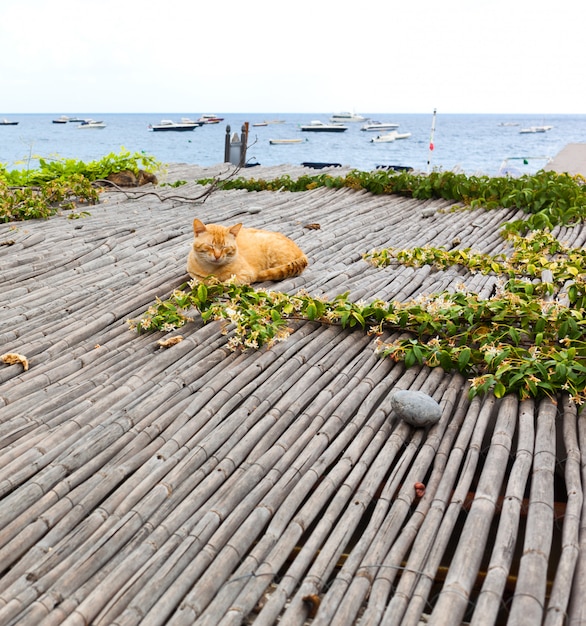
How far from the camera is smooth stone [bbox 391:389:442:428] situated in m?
2.69

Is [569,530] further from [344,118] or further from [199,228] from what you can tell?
[344,118]

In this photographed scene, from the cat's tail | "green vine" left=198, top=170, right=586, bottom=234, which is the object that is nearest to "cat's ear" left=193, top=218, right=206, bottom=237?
the cat's tail

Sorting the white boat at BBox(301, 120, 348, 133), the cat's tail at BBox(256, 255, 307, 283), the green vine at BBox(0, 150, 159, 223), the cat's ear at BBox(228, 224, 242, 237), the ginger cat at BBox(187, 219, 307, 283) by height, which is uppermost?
the cat's ear at BBox(228, 224, 242, 237)

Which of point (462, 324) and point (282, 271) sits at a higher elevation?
point (462, 324)

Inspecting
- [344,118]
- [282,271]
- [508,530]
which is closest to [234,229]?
[282,271]

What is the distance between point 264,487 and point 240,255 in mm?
2442

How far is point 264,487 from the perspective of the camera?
94.1 inches

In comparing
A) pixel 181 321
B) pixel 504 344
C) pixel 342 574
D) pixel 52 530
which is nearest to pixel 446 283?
pixel 504 344

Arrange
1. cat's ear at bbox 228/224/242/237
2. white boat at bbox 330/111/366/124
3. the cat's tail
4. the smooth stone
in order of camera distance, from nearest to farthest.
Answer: the smooth stone
cat's ear at bbox 228/224/242/237
the cat's tail
white boat at bbox 330/111/366/124

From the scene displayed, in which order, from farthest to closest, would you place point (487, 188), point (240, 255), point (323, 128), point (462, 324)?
point (323, 128) → point (487, 188) → point (240, 255) → point (462, 324)

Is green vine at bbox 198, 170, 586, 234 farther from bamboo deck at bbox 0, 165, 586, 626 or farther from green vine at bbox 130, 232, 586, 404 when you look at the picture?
bamboo deck at bbox 0, 165, 586, 626

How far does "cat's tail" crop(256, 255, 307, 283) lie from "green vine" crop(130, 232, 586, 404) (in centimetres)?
62

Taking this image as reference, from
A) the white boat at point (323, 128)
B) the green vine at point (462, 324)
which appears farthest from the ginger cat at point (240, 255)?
the white boat at point (323, 128)

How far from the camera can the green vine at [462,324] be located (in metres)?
2.88
